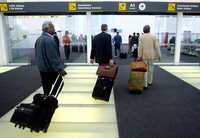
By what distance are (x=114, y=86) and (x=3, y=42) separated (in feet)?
21.1

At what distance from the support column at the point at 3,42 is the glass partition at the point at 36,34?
0.32m

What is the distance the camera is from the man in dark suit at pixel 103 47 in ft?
19.5

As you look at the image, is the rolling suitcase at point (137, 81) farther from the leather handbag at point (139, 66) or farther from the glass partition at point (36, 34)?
the glass partition at point (36, 34)

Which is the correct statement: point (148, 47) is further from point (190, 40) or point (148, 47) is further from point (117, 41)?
point (117, 41)

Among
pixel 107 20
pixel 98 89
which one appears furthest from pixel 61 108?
pixel 107 20

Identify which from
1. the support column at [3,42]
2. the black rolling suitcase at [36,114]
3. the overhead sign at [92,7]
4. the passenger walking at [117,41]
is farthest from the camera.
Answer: the passenger walking at [117,41]

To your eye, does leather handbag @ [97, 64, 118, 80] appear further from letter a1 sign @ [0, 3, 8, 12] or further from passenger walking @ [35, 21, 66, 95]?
letter a1 sign @ [0, 3, 8, 12]

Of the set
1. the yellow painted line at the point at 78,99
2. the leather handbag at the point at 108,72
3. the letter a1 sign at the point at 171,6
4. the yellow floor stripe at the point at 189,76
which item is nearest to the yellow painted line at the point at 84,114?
the yellow painted line at the point at 78,99

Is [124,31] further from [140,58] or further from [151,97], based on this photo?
[151,97]

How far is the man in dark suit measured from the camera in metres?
5.94

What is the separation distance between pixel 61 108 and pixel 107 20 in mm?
7878

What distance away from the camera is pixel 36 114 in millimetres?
3742

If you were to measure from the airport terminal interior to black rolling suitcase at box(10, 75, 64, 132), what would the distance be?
0.96 ft

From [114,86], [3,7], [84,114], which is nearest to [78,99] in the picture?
[84,114]
